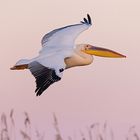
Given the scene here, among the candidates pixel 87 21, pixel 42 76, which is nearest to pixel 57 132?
pixel 42 76

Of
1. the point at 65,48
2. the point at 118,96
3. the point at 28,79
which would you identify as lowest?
the point at 118,96

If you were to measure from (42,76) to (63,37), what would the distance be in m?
0.23

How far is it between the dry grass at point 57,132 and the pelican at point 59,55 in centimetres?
17

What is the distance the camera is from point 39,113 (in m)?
1.62

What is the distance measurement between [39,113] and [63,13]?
498 millimetres

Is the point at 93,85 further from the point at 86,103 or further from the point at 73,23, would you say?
the point at 73,23

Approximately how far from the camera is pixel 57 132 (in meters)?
1.59

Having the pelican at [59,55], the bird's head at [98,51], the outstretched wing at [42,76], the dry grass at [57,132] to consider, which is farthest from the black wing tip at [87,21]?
the dry grass at [57,132]

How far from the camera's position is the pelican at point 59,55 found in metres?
1.61

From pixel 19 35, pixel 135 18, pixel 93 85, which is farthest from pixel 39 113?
pixel 135 18

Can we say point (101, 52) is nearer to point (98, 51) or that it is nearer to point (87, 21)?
point (98, 51)

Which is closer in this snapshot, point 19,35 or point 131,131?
point 131,131

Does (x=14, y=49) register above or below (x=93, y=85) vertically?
above

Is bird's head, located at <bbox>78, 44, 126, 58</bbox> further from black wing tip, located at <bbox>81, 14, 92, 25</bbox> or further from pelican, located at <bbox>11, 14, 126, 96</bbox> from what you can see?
black wing tip, located at <bbox>81, 14, 92, 25</bbox>
